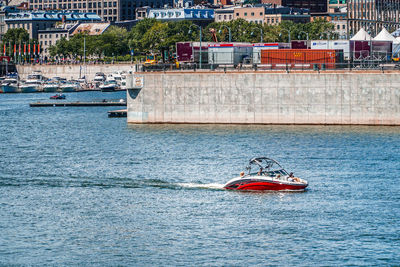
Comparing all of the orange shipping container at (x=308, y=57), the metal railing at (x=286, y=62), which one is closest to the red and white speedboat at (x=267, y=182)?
the metal railing at (x=286, y=62)

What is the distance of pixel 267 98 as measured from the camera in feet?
367

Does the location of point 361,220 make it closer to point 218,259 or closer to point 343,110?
point 218,259

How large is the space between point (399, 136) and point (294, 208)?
37539mm

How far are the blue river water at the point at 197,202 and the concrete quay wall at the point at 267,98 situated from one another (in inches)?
147

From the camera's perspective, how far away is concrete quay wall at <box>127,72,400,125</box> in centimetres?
10812

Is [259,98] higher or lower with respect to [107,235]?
higher

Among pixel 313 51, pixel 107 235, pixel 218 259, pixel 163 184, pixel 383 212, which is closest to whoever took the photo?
pixel 218 259

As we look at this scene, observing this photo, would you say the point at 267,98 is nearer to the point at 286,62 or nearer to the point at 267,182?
the point at 286,62

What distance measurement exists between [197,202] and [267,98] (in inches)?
1863

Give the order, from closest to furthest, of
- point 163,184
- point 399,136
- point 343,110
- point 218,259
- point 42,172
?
1. point 218,259
2. point 163,184
3. point 42,172
4. point 399,136
5. point 343,110

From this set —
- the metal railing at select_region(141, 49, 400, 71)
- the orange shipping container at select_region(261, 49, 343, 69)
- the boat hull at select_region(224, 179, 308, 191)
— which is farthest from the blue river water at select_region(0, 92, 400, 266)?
the orange shipping container at select_region(261, 49, 343, 69)

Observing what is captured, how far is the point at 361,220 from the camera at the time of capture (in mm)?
60281

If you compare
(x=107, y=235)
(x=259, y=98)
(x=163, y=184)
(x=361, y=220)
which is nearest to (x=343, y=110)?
(x=259, y=98)

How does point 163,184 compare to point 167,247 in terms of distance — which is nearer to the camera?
point 167,247
